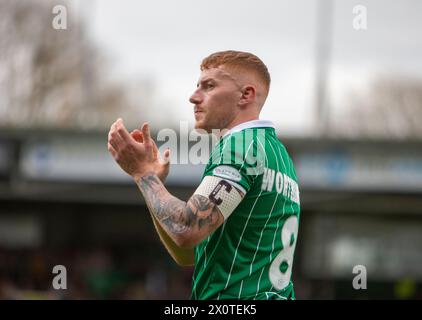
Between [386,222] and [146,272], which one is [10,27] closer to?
[146,272]

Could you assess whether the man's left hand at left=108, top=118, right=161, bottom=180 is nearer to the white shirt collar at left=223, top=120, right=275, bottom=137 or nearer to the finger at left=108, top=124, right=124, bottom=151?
the finger at left=108, top=124, right=124, bottom=151

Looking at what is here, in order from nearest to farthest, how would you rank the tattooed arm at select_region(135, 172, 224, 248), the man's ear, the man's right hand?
the tattooed arm at select_region(135, 172, 224, 248) < the man's right hand < the man's ear

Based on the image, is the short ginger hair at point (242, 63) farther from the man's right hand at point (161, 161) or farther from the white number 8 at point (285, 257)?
the white number 8 at point (285, 257)

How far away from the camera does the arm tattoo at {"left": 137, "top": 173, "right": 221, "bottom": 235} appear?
3590mm

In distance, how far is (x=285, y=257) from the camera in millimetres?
3912

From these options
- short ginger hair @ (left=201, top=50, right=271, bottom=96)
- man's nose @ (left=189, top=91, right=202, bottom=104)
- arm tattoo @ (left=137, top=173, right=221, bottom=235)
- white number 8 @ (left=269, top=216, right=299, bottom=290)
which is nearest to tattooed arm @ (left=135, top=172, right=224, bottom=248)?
arm tattoo @ (left=137, top=173, right=221, bottom=235)

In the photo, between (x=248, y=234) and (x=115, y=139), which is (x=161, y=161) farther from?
(x=248, y=234)

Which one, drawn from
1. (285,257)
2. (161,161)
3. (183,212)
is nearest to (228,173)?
(183,212)

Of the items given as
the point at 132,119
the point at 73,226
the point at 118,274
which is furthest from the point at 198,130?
the point at 132,119

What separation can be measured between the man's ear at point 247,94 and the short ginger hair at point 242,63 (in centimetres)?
8

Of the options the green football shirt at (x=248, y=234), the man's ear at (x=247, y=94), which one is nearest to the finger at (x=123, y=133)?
the green football shirt at (x=248, y=234)

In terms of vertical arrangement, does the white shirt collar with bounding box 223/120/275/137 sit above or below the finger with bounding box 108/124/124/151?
above

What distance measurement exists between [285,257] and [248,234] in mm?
244

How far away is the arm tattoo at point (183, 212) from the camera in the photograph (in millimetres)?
3590
